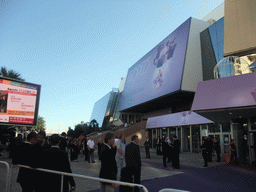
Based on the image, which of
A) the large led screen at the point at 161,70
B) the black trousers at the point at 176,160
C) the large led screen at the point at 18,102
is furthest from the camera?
the large led screen at the point at 161,70

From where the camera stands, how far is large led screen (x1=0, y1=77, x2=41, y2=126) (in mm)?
9320

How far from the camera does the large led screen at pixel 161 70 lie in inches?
935

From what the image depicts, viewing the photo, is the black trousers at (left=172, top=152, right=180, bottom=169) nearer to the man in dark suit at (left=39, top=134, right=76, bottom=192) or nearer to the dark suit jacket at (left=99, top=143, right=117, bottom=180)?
the dark suit jacket at (left=99, top=143, right=117, bottom=180)

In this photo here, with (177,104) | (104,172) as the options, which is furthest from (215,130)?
(104,172)

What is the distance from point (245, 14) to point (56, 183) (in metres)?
14.2

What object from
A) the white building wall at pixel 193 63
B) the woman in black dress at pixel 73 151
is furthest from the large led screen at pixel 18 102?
the white building wall at pixel 193 63

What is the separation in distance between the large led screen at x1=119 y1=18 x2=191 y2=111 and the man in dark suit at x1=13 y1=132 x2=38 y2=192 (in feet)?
66.3

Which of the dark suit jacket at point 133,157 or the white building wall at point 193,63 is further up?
the white building wall at point 193,63

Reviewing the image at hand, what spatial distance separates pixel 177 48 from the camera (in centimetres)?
2484

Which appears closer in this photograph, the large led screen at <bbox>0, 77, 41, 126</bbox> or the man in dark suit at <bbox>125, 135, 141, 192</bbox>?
the man in dark suit at <bbox>125, 135, 141, 192</bbox>

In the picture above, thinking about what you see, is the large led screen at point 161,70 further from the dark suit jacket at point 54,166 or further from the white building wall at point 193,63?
the dark suit jacket at point 54,166

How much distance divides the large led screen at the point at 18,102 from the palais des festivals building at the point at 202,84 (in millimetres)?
8688

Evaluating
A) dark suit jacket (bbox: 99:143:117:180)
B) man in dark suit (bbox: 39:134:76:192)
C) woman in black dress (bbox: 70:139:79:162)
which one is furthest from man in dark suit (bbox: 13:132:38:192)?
woman in black dress (bbox: 70:139:79:162)

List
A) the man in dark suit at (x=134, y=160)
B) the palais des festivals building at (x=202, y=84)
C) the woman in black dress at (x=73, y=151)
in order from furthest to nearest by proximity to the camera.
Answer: the woman in black dress at (x=73, y=151) < the palais des festivals building at (x=202, y=84) < the man in dark suit at (x=134, y=160)
